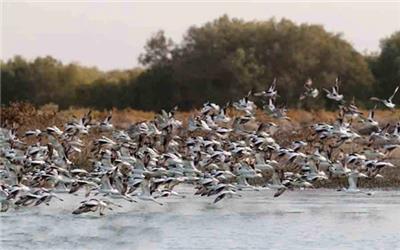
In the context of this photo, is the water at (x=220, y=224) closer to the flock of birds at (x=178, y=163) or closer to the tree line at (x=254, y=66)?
the flock of birds at (x=178, y=163)

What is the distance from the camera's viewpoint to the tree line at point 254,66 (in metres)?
44.7

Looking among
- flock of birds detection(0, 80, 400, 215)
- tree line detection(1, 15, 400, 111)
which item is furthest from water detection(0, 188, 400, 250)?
tree line detection(1, 15, 400, 111)

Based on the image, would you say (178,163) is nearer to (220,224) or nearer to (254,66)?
(220,224)

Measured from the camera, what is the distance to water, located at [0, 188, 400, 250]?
1510 cm

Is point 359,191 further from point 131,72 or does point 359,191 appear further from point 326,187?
point 131,72

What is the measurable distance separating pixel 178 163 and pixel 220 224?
3.50 meters

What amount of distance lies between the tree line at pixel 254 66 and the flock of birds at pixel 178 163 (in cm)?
2160

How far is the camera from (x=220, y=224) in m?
16.8

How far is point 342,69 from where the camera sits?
45438 millimetres

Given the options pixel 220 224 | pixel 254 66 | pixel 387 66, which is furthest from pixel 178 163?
pixel 387 66

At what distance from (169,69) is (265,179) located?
88.5 feet

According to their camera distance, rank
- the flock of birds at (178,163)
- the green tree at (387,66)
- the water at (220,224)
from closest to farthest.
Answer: the water at (220,224) < the flock of birds at (178,163) < the green tree at (387,66)

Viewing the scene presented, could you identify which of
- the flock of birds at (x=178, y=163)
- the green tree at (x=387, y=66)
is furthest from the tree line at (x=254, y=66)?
the flock of birds at (x=178, y=163)

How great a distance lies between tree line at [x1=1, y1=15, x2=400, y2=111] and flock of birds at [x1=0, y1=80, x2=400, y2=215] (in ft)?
70.9
